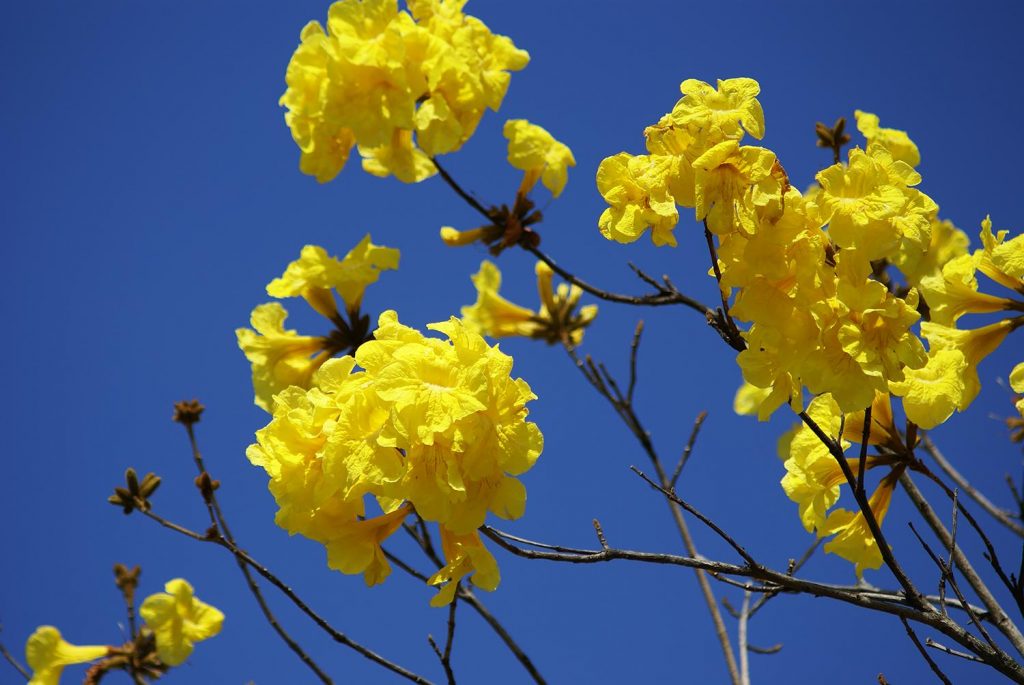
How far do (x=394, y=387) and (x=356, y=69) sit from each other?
1.39m

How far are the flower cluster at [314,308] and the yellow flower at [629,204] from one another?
5.22 feet

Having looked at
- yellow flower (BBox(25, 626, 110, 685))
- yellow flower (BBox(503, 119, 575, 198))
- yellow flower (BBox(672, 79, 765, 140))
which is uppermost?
yellow flower (BBox(503, 119, 575, 198))

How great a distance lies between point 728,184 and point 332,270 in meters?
2.11

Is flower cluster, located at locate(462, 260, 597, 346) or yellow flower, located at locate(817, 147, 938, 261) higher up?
flower cluster, located at locate(462, 260, 597, 346)

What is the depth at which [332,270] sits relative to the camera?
3826mm

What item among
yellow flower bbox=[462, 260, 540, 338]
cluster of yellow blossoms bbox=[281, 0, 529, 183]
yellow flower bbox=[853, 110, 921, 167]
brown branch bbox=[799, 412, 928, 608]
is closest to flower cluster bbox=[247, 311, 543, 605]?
brown branch bbox=[799, 412, 928, 608]

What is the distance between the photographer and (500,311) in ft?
19.0

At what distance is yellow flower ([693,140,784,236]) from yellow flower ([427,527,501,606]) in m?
1.04

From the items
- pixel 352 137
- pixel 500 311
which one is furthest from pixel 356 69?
pixel 500 311

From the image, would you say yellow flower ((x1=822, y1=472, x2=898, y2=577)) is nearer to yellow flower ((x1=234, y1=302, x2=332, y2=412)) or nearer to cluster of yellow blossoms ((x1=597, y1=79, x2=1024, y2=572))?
cluster of yellow blossoms ((x1=597, y1=79, x2=1024, y2=572))

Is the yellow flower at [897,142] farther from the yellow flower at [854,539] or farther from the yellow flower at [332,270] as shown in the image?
the yellow flower at [332,270]

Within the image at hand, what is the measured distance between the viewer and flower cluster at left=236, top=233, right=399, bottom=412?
383cm

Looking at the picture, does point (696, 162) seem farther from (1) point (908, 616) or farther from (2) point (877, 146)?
(1) point (908, 616)

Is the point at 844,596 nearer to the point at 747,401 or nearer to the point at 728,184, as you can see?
the point at 728,184
